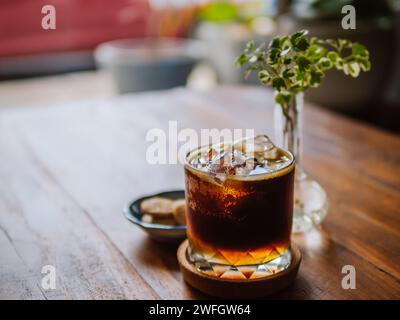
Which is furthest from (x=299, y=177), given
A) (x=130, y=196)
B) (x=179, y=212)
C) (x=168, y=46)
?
(x=168, y=46)

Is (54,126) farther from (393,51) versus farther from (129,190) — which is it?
(393,51)

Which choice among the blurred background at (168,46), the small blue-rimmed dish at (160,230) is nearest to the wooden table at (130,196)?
the small blue-rimmed dish at (160,230)

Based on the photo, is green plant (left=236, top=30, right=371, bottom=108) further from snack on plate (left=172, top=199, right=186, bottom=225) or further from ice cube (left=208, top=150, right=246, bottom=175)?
snack on plate (left=172, top=199, right=186, bottom=225)

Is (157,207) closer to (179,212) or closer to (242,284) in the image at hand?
(179,212)

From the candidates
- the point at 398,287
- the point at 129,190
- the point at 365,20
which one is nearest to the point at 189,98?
the point at 129,190
